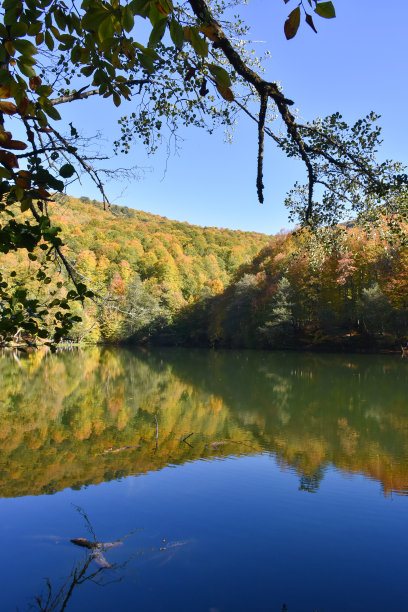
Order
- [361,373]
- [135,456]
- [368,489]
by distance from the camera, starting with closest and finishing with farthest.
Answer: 1. [368,489]
2. [135,456]
3. [361,373]

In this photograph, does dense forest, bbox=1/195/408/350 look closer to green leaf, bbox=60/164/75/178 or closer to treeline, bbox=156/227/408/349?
treeline, bbox=156/227/408/349

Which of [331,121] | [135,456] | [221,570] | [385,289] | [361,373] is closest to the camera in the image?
[331,121]

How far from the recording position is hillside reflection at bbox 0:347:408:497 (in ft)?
28.9

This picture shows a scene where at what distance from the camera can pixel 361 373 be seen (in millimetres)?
23016

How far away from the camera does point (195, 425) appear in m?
12.5

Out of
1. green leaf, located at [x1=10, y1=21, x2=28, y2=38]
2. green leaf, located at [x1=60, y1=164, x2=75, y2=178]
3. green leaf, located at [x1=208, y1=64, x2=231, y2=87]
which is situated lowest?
green leaf, located at [x1=60, y1=164, x2=75, y2=178]

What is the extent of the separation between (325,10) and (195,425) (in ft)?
39.8

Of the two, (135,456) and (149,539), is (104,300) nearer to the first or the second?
(149,539)

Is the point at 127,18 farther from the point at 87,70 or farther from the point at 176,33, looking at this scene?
the point at 87,70

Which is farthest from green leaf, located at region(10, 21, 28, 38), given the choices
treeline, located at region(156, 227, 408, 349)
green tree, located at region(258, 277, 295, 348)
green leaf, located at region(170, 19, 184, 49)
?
green tree, located at region(258, 277, 295, 348)

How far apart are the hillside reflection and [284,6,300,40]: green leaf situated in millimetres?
7621

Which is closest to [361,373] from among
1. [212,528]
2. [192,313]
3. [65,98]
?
[212,528]

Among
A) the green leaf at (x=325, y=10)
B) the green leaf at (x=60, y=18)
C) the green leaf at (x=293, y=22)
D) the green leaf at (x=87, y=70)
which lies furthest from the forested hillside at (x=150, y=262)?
the green leaf at (x=325, y=10)

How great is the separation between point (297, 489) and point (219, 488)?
1303 millimetres
